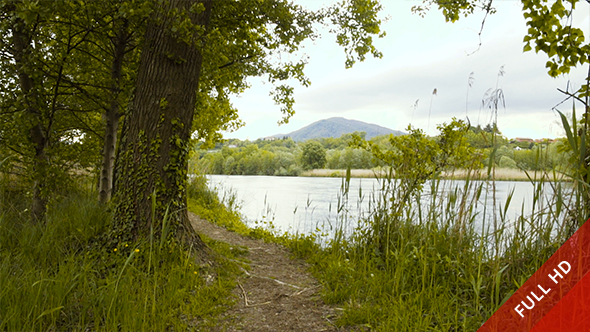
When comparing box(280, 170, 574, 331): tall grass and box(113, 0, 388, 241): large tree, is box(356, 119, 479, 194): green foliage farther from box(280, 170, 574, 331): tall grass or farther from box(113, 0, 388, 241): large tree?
box(113, 0, 388, 241): large tree

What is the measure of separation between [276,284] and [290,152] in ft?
88.7

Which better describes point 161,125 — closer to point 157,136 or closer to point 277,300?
point 157,136

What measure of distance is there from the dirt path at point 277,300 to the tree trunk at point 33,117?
8.33ft

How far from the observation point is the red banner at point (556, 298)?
2086 mm

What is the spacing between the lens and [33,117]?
4066mm

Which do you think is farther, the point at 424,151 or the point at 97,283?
the point at 424,151

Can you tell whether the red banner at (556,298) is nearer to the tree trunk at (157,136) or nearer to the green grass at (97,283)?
the green grass at (97,283)

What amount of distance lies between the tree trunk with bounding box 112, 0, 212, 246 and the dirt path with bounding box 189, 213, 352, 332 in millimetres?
934

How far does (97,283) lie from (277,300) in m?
1.52

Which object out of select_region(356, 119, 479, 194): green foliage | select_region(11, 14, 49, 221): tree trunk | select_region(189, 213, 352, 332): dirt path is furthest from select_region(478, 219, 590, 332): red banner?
select_region(11, 14, 49, 221): tree trunk

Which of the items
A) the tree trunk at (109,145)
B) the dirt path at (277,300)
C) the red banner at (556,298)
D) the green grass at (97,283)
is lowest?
the dirt path at (277,300)

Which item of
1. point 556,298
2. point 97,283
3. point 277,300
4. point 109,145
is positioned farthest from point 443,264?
point 109,145

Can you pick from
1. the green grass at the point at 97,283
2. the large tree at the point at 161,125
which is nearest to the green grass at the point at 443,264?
the green grass at the point at 97,283

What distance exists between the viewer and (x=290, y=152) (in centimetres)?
3069
